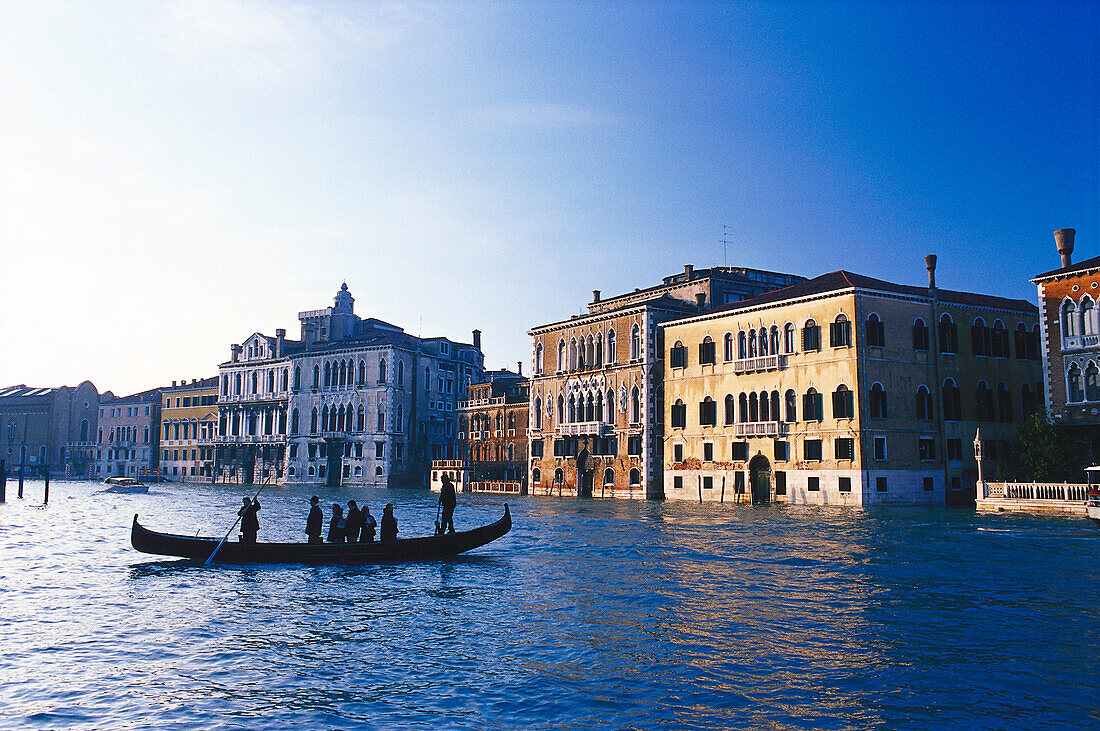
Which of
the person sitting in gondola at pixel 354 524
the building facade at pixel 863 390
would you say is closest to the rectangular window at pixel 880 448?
the building facade at pixel 863 390

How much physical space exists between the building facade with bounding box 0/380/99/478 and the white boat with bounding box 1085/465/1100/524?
94.0 m

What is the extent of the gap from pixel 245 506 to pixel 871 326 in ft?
89.6

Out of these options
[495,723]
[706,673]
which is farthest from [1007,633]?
[495,723]

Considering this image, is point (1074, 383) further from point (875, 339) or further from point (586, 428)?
point (586, 428)

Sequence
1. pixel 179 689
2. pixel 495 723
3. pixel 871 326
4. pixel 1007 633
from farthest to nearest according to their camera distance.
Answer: pixel 871 326 → pixel 1007 633 → pixel 179 689 → pixel 495 723

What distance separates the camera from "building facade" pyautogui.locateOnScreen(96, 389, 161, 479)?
91.3 meters

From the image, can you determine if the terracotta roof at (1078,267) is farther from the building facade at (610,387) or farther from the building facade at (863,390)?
the building facade at (610,387)

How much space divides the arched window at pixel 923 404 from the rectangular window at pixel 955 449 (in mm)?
1487

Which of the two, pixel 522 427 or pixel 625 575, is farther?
pixel 522 427

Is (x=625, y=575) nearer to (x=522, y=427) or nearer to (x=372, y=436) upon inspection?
(x=522, y=427)

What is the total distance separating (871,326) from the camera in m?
37.3

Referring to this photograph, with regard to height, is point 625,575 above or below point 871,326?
below

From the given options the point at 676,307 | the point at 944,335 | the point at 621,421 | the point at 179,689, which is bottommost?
the point at 179,689

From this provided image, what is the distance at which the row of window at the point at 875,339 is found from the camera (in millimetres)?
37625
